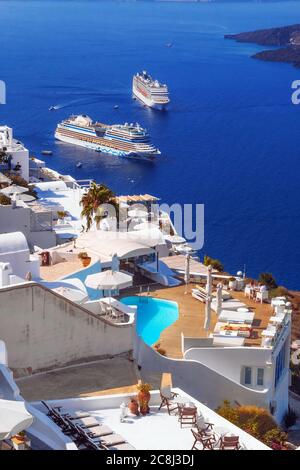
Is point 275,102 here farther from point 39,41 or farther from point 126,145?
point 39,41

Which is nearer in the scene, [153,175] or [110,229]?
[110,229]

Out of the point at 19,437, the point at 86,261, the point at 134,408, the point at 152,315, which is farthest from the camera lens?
the point at 86,261

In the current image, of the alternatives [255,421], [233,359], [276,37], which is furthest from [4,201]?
[276,37]

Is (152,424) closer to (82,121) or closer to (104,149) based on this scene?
(104,149)

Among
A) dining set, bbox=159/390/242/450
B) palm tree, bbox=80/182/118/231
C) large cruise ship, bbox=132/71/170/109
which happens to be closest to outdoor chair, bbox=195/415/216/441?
dining set, bbox=159/390/242/450

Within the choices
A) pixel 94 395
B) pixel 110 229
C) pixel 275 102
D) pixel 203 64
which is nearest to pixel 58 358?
pixel 94 395

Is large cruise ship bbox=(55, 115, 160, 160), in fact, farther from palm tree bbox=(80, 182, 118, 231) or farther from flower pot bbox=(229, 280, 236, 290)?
flower pot bbox=(229, 280, 236, 290)

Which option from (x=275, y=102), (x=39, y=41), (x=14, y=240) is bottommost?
(x=14, y=240)
